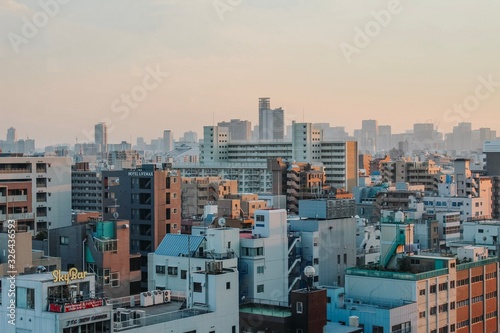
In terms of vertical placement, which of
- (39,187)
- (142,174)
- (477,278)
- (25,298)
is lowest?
(477,278)

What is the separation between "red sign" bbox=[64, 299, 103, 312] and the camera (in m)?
15.9

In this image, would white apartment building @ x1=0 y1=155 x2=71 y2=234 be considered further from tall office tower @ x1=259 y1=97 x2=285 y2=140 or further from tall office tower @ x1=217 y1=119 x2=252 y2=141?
tall office tower @ x1=217 y1=119 x2=252 y2=141

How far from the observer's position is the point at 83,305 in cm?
1623

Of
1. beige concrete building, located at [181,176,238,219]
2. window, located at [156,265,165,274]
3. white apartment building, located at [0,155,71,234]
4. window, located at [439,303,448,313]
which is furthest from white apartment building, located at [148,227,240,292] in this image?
beige concrete building, located at [181,176,238,219]

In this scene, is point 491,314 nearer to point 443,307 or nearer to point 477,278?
point 477,278

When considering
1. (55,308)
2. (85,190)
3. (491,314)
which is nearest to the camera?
(55,308)

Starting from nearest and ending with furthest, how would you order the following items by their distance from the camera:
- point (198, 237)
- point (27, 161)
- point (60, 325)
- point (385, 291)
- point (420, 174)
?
point (60, 325) < point (385, 291) < point (198, 237) < point (27, 161) < point (420, 174)

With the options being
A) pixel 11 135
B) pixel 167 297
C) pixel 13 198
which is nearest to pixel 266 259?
pixel 167 297

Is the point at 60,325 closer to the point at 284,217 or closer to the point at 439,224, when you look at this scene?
the point at 284,217

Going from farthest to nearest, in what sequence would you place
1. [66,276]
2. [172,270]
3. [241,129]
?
[241,129] < [172,270] < [66,276]

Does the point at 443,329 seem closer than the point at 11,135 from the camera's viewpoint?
Yes

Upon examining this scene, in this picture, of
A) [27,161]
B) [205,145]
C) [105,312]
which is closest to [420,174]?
[205,145]

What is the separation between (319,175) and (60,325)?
53710mm

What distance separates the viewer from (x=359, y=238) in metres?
39.8
